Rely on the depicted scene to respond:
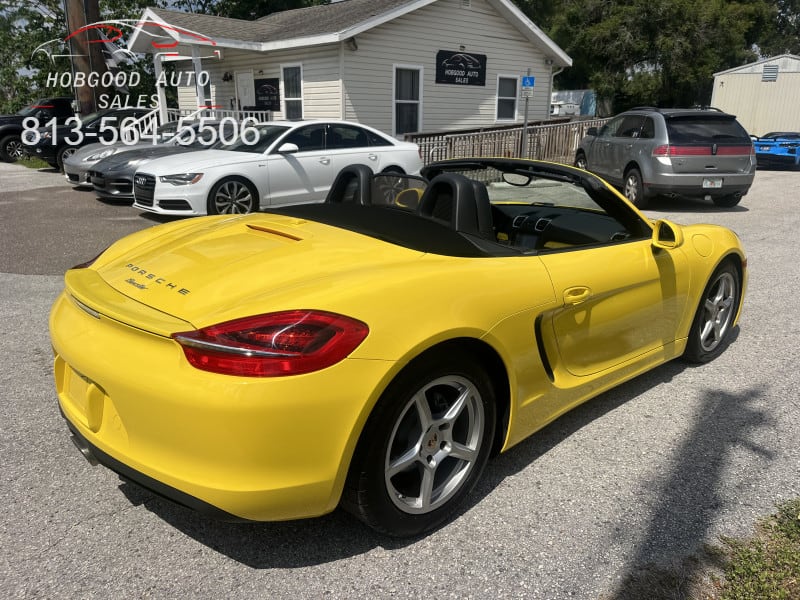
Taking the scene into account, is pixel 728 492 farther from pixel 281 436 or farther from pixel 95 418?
pixel 95 418

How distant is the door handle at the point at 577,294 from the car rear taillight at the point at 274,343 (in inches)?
46.0

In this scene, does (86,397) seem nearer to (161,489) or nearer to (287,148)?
(161,489)

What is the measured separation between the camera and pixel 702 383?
3975 mm

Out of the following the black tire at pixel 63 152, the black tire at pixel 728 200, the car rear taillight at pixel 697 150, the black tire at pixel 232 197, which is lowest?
the black tire at pixel 728 200

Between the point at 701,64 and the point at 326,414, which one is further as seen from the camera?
the point at 701,64

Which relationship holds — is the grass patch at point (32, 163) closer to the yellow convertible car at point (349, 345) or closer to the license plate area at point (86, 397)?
the yellow convertible car at point (349, 345)

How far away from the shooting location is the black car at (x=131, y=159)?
404 inches

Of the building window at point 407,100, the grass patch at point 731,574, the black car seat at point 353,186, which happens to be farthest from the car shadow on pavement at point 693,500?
the building window at point 407,100

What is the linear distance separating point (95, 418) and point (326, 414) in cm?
90

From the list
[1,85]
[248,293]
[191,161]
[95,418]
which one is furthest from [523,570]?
[1,85]

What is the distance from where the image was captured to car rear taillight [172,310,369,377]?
195 cm

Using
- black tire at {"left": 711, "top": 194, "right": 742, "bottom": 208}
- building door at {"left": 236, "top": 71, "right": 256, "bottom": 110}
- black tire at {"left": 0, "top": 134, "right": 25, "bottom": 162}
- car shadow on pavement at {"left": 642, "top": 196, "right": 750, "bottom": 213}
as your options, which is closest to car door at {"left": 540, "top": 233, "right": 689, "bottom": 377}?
car shadow on pavement at {"left": 642, "top": 196, "right": 750, "bottom": 213}

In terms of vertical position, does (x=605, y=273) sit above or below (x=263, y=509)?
above

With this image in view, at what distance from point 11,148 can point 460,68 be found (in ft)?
42.8
